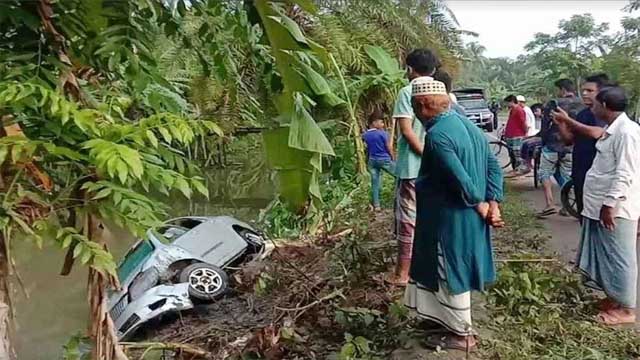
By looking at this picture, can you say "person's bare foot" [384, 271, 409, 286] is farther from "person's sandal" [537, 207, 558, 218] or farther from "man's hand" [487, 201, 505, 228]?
"person's sandal" [537, 207, 558, 218]

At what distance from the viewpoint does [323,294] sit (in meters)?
5.21

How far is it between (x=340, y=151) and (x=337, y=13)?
7.38 ft

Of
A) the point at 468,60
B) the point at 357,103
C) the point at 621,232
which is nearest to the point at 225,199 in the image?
the point at 357,103

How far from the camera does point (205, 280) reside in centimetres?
661

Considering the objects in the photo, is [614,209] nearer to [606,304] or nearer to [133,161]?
[606,304]

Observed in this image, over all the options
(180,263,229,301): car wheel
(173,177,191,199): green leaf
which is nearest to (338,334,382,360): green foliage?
(173,177,191,199): green leaf

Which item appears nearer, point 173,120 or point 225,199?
point 173,120

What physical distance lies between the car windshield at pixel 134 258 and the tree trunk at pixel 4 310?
162 inches

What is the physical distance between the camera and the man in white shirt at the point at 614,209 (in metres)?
4.18

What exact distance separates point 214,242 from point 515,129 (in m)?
5.52

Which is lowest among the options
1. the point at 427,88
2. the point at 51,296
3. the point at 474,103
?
the point at 51,296

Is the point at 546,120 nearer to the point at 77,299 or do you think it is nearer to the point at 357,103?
the point at 357,103

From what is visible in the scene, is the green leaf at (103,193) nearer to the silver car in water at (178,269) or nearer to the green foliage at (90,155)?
the green foliage at (90,155)

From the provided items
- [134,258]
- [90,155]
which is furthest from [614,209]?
[134,258]
